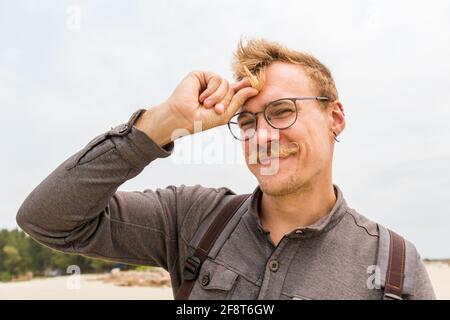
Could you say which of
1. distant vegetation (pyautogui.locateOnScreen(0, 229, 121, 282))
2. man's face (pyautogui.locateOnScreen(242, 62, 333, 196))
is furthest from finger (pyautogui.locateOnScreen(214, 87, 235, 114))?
distant vegetation (pyautogui.locateOnScreen(0, 229, 121, 282))

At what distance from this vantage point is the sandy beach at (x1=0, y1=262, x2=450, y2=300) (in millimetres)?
13828

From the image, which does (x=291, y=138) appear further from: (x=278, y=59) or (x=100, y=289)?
(x=100, y=289)

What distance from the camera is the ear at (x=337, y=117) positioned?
9.40 ft

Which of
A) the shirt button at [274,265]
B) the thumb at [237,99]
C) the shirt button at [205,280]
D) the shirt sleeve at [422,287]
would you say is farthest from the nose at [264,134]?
the shirt sleeve at [422,287]

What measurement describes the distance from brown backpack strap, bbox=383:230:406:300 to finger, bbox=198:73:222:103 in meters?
1.19

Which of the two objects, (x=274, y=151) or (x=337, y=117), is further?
(x=337, y=117)

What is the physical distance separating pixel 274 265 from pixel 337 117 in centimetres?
105

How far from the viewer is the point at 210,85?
2557mm

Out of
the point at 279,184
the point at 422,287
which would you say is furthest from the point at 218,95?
the point at 422,287

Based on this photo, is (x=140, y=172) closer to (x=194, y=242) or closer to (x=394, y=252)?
(x=194, y=242)

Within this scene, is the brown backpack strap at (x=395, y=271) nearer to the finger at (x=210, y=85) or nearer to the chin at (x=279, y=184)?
the chin at (x=279, y=184)

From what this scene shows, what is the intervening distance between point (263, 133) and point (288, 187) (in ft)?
1.03

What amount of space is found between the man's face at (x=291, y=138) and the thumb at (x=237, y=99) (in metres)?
0.07
